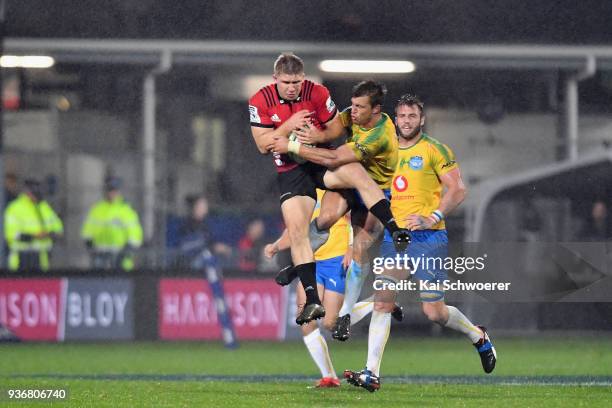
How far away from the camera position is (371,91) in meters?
10.0

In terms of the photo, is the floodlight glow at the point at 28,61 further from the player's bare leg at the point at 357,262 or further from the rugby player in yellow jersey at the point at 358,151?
the rugby player in yellow jersey at the point at 358,151

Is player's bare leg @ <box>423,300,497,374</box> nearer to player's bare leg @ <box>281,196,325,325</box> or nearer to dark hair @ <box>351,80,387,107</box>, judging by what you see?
player's bare leg @ <box>281,196,325,325</box>

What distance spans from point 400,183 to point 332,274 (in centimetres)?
91

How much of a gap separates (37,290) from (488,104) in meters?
6.64

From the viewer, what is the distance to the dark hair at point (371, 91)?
10016 millimetres

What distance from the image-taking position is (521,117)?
19219 mm

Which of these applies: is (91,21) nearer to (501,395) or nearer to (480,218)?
(480,218)

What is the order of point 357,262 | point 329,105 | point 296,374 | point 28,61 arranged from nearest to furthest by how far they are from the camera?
point 329,105, point 357,262, point 296,374, point 28,61

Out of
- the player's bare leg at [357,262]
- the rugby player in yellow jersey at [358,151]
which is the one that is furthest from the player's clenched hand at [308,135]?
the player's bare leg at [357,262]

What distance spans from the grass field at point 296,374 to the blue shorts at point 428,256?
2.42ft

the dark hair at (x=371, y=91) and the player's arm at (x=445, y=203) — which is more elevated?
the dark hair at (x=371, y=91)

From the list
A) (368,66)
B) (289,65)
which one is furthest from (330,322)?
(368,66)

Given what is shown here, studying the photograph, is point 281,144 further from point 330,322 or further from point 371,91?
point 330,322

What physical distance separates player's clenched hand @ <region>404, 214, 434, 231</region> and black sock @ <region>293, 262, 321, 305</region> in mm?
876
